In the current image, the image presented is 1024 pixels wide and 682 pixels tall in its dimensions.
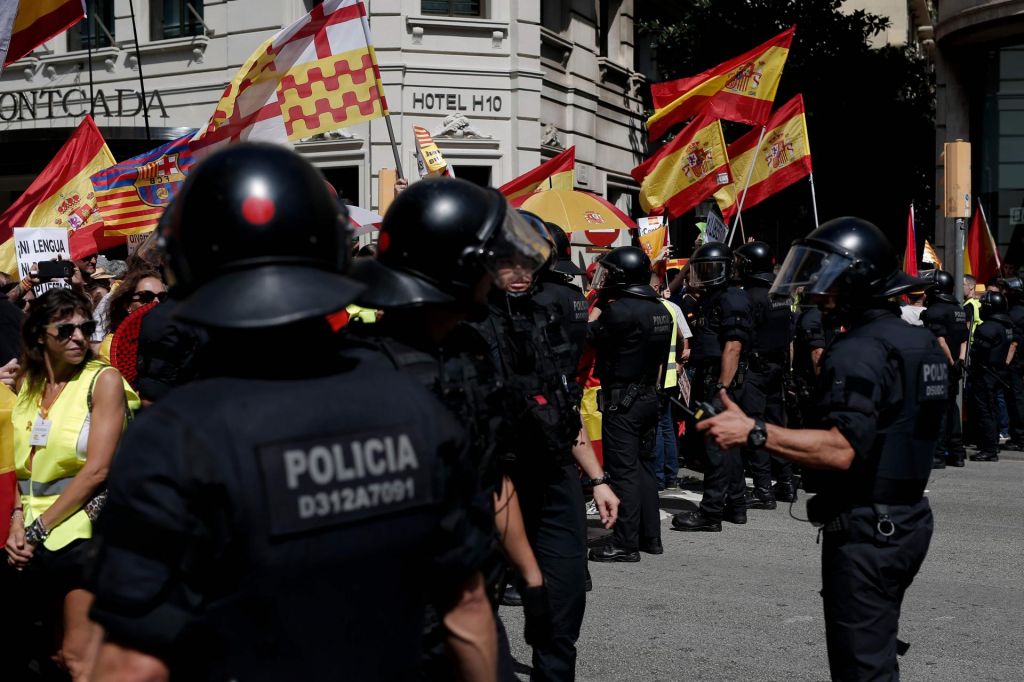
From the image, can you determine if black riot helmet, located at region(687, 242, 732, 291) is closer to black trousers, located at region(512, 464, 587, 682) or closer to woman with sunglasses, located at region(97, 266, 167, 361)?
woman with sunglasses, located at region(97, 266, 167, 361)

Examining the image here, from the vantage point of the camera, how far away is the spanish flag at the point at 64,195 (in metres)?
9.62

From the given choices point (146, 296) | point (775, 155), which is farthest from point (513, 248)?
point (775, 155)

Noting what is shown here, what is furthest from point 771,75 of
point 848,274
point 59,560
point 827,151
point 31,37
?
point 827,151

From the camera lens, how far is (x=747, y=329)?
28.2 feet

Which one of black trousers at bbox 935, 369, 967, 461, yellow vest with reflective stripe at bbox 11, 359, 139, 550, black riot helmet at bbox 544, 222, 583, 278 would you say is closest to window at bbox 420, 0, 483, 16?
black trousers at bbox 935, 369, 967, 461

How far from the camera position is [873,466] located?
3699 mm

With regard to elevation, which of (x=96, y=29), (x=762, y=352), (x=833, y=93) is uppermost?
(x=96, y=29)

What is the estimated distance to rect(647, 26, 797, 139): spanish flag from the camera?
12.5 meters

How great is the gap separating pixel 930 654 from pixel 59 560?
401cm

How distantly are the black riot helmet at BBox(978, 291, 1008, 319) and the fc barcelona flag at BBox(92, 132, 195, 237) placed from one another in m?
9.81

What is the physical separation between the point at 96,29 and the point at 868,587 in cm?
1859

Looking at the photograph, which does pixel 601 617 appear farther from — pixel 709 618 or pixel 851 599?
pixel 851 599

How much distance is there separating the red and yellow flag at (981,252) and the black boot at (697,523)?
927cm

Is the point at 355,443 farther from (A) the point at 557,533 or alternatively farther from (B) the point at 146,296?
(B) the point at 146,296
